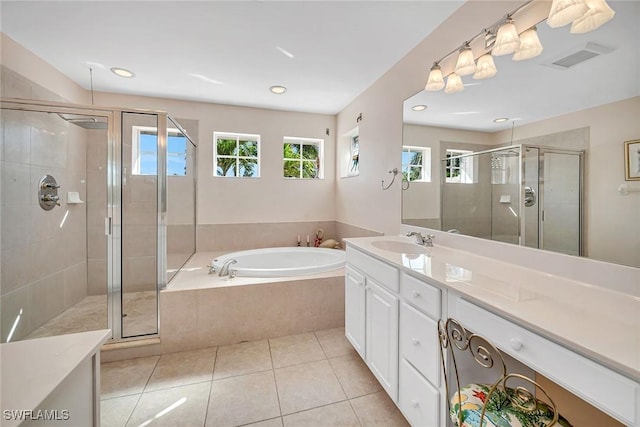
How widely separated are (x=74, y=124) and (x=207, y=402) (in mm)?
2901

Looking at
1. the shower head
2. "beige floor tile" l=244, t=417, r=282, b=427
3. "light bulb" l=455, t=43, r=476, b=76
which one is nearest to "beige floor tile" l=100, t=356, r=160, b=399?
"beige floor tile" l=244, t=417, r=282, b=427

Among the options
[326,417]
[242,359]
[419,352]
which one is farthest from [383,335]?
[242,359]

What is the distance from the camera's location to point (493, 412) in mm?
888

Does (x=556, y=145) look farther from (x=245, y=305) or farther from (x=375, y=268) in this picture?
(x=245, y=305)

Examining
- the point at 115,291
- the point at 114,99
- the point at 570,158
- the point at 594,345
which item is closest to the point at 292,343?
the point at 115,291

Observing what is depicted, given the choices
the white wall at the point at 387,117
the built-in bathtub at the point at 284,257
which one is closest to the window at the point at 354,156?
the white wall at the point at 387,117

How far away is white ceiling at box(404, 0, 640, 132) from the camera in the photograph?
3.09 ft

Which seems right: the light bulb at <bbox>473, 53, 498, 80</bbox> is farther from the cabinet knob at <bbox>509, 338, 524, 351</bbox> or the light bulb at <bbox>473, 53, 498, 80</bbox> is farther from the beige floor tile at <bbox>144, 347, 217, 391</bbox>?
the beige floor tile at <bbox>144, 347, 217, 391</bbox>

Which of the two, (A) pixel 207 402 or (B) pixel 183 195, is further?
(B) pixel 183 195

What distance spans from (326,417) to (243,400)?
52 centimetres

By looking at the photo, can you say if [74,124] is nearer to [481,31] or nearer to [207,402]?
[207,402]

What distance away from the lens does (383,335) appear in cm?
149

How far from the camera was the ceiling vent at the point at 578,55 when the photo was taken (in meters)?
1.02

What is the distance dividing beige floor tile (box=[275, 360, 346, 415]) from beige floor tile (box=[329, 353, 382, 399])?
5 cm
